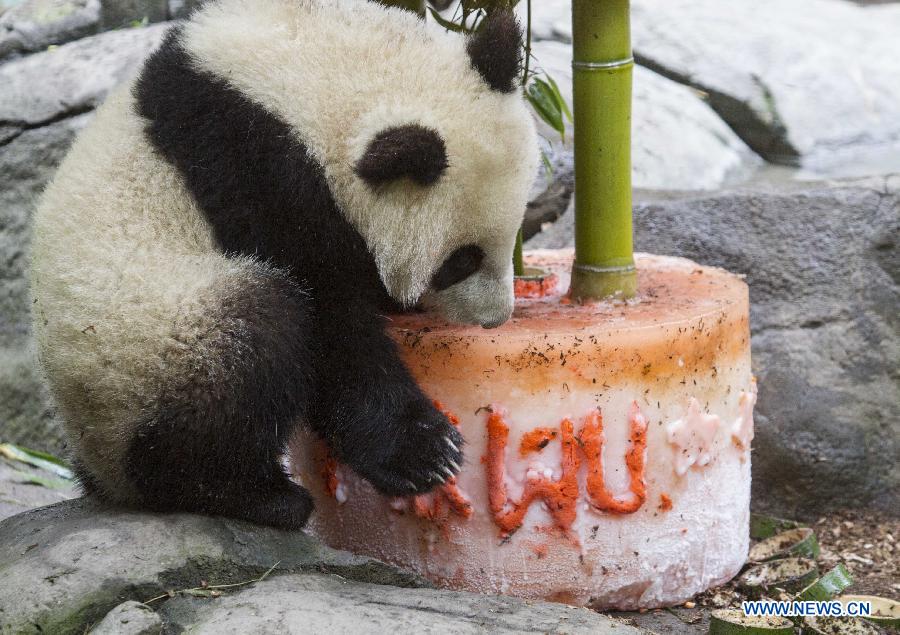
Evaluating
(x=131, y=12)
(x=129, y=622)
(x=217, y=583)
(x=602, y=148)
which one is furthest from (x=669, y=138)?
(x=129, y=622)

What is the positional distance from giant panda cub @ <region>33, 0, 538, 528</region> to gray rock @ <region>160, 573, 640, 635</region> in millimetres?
310

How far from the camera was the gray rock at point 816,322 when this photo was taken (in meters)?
4.09

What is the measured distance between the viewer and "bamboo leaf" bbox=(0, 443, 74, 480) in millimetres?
4555

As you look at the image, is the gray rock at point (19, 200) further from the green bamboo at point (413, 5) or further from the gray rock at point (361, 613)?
the gray rock at point (361, 613)

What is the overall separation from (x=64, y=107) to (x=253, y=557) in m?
3.01

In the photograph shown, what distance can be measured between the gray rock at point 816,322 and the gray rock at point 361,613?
6.25 ft

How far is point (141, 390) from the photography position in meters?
2.52

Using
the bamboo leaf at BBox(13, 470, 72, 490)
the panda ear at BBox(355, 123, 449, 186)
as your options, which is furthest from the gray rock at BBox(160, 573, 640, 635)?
the bamboo leaf at BBox(13, 470, 72, 490)

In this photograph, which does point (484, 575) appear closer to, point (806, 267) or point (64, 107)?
point (806, 267)

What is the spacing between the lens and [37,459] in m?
4.62

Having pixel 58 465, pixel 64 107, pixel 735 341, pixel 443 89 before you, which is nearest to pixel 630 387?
pixel 735 341

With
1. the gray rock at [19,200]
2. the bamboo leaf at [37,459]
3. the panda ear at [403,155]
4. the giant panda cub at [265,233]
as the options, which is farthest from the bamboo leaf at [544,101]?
the bamboo leaf at [37,459]

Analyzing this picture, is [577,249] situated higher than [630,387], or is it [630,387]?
[577,249]

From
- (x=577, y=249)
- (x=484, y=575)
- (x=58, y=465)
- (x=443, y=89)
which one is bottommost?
(x=58, y=465)
